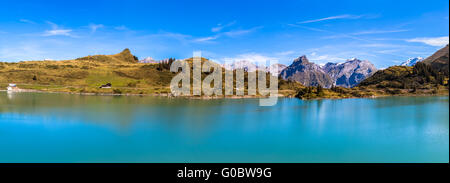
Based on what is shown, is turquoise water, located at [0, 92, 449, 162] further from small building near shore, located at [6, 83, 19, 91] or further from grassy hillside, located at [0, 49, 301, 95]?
small building near shore, located at [6, 83, 19, 91]

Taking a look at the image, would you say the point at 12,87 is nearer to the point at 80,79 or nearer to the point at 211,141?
the point at 80,79

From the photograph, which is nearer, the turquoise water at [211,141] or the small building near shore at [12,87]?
the turquoise water at [211,141]

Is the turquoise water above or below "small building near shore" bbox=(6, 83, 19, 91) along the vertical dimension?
below

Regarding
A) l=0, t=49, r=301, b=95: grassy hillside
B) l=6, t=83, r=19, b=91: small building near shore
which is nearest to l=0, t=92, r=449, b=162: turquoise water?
l=0, t=49, r=301, b=95: grassy hillside

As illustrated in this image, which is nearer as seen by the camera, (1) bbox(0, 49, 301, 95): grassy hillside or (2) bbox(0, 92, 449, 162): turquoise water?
(2) bbox(0, 92, 449, 162): turquoise water

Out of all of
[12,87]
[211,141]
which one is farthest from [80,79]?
[211,141]

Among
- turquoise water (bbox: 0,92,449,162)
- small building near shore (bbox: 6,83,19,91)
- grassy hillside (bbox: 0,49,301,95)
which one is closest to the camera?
turquoise water (bbox: 0,92,449,162)

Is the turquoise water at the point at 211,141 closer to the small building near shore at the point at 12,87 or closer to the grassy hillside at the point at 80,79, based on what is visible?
the grassy hillside at the point at 80,79

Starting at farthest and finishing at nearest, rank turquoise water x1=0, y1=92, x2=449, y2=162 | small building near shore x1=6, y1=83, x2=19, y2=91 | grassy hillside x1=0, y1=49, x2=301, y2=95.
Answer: grassy hillside x1=0, y1=49, x2=301, y2=95
small building near shore x1=6, y1=83, x2=19, y2=91
turquoise water x1=0, y1=92, x2=449, y2=162

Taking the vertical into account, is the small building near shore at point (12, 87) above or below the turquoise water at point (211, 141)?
above

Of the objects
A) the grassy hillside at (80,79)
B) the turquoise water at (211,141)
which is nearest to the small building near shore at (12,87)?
the grassy hillside at (80,79)
